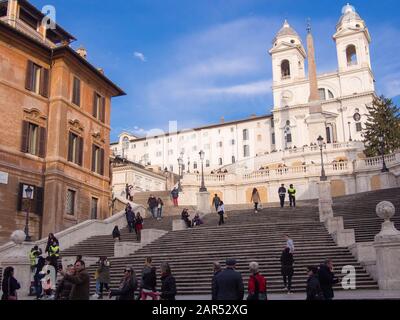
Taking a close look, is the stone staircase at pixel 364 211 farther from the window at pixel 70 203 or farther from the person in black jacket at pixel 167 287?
the window at pixel 70 203

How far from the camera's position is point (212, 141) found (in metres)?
107

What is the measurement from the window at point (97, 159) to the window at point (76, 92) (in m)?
3.47

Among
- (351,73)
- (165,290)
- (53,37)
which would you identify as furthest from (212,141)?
(165,290)

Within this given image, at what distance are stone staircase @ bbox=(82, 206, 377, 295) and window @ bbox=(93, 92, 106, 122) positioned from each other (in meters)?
14.1

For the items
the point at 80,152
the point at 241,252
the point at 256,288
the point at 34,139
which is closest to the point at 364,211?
the point at 241,252

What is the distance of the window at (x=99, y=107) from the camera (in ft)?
114

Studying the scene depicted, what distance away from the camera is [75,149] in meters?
31.7

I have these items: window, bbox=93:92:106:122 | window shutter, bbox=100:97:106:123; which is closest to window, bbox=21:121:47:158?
window, bbox=93:92:106:122

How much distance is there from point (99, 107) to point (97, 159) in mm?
3859

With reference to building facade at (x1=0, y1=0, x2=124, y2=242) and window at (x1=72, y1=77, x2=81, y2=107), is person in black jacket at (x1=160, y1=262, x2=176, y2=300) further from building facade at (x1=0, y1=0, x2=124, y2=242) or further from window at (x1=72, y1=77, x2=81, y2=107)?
window at (x1=72, y1=77, x2=81, y2=107)

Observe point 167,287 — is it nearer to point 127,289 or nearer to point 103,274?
point 127,289

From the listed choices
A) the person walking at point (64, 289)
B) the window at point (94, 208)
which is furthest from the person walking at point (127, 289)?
the window at point (94, 208)
